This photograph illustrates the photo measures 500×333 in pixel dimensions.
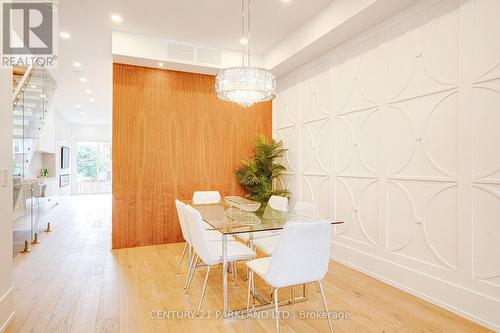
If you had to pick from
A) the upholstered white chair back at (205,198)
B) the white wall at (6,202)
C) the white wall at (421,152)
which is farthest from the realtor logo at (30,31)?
the white wall at (421,152)

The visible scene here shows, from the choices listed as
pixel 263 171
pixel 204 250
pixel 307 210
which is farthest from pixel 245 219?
pixel 263 171

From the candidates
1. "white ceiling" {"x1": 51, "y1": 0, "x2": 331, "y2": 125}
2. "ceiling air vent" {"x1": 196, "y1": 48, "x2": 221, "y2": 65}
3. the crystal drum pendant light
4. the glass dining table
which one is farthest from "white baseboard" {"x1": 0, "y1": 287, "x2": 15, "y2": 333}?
"ceiling air vent" {"x1": 196, "y1": 48, "x2": 221, "y2": 65}

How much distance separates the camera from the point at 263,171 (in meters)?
5.09

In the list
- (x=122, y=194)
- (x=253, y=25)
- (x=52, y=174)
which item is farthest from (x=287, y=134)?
(x=52, y=174)

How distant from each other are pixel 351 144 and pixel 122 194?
3.56 meters

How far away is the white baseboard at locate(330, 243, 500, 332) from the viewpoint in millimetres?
2234

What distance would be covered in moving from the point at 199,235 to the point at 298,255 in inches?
32.8

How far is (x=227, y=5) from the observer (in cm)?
352

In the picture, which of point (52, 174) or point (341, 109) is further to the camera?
point (52, 174)

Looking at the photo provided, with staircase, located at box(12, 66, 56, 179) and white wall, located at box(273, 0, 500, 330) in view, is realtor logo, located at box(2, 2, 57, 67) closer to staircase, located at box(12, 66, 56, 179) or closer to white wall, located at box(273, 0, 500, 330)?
staircase, located at box(12, 66, 56, 179)

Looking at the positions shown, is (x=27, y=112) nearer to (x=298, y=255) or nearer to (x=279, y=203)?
(x=279, y=203)

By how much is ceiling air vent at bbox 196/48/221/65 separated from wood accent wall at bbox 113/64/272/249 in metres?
0.43

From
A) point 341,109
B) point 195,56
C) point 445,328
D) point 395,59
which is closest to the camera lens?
point 445,328

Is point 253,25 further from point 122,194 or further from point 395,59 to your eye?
point 122,194
